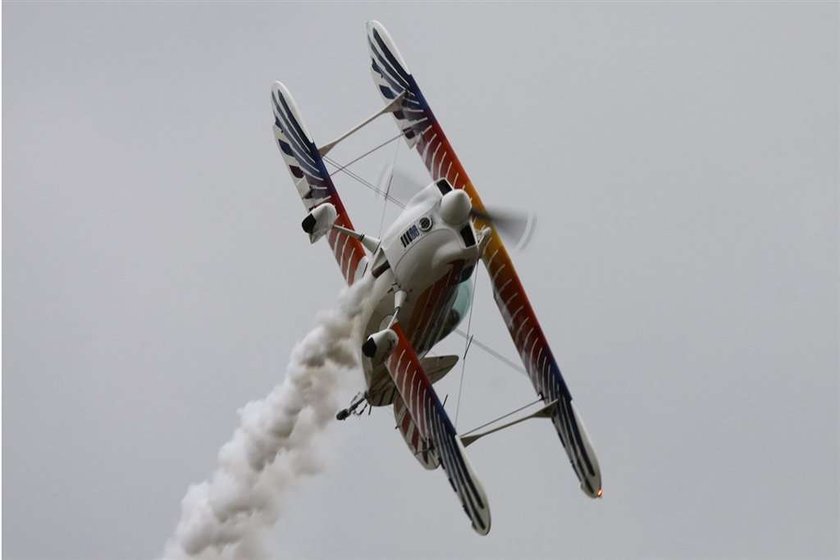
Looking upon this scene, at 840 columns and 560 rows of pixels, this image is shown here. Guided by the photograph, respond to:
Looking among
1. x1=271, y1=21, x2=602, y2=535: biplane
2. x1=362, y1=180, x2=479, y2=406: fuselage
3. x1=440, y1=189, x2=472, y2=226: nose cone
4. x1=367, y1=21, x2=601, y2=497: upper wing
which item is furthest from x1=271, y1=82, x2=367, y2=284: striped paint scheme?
x1=440, y1=189, x2=472, y2=226: nose cone

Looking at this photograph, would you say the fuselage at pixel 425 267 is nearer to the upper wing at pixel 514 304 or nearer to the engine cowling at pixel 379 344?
the engine cowling at pixel 379 344

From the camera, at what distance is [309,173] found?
4006cm

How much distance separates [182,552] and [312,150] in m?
8.54

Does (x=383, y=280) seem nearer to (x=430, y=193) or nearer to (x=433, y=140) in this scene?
(x=430, y=193)

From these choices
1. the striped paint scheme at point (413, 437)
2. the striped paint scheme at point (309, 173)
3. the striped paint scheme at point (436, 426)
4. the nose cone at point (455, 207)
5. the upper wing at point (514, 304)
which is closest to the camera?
the nose cone at point (455, 207)

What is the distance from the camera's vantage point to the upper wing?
39.3 metres

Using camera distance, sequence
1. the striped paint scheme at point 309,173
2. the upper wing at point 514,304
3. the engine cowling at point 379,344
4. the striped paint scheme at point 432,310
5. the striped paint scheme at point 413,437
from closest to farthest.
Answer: the engine cowling at point 379,344 < the striped paint scheme at point 432,310 < the striped paint scheme at point 413,437 < the striped paint scheme at point 309,173 < the upper wing at point 514,304

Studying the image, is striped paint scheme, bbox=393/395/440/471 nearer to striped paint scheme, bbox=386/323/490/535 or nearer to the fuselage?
striped paint scheme, bbox=386/323/490/535

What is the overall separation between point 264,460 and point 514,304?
5.91 metres

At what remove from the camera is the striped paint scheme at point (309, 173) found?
39094 mm

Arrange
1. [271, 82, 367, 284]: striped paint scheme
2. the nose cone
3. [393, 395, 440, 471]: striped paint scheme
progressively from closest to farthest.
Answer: the nose cone, [393, 395, 440, 471]: striped paint scheme, [271, 82, 367, 284]: striped paint scheme

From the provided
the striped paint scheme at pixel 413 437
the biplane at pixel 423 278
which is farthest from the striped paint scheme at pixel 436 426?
the striped paint scheme at pixel 413 437

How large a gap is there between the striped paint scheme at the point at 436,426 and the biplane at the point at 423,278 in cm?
2

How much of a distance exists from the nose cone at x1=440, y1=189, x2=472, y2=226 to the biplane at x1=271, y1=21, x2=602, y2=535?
0.06ft
